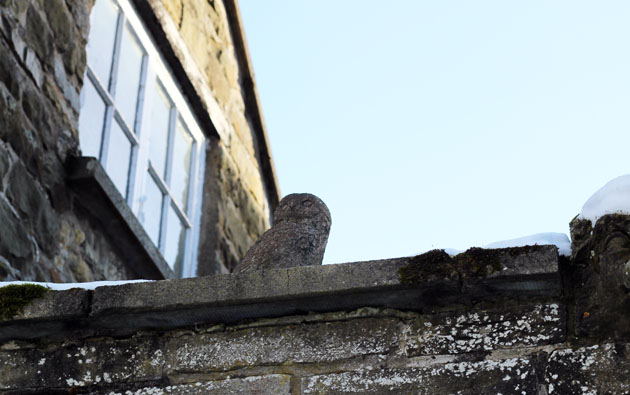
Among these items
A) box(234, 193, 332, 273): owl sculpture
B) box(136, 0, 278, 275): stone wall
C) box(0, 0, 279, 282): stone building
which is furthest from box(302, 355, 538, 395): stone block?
box(136, 0, 278, 275): stone wall

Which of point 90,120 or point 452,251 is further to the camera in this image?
point 90,120

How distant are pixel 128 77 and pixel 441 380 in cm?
400

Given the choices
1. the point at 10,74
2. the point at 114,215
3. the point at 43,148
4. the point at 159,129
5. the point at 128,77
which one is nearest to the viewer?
the point at 10,74

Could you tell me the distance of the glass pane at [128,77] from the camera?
614cm

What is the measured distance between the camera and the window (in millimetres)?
Result: 5828

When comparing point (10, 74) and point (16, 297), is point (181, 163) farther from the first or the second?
point (16, 297)

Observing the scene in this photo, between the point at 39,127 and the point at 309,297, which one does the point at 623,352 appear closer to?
the point at 309,297

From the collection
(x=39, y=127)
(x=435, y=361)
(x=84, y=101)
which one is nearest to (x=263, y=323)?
(x=435, y=361)

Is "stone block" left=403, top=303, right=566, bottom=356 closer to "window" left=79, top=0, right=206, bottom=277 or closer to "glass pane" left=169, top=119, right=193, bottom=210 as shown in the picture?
"window" left=79, top=0, right=206, bottom=277

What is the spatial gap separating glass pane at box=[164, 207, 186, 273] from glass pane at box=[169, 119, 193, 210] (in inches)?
6.3

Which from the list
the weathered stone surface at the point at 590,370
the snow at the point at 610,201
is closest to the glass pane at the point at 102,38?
the snow at the point at 610,201

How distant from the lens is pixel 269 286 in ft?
9.60

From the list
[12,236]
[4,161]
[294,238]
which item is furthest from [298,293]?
[4,161]

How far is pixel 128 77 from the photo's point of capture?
632cm
